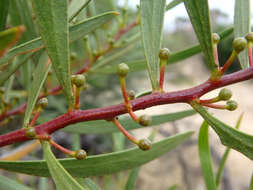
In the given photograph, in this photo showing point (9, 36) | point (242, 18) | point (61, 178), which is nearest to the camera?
point (9, 36)

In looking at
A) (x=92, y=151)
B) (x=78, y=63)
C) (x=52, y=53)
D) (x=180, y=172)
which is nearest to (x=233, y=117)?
(x=180, y=172)

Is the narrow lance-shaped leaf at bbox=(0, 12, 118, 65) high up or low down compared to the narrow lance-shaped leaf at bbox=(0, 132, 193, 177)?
up

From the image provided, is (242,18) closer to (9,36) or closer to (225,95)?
(225,95)

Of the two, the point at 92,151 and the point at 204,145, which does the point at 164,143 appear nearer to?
the point at 204,145

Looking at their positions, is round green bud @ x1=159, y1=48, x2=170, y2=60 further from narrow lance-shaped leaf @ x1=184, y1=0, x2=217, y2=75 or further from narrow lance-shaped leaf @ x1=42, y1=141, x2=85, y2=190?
narrow lance-shaped leaf @ x1=42, y1=141, x2=85, y2=190

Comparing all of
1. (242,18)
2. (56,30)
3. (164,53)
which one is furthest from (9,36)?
(242,18)

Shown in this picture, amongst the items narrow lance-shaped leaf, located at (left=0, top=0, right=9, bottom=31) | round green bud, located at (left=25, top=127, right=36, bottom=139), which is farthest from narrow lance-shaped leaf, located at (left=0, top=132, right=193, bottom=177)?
narrow lance-shaped leaf, located at (left=0, top=0, right=9, bottom=31)

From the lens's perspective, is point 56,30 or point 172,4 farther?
point 172,4
